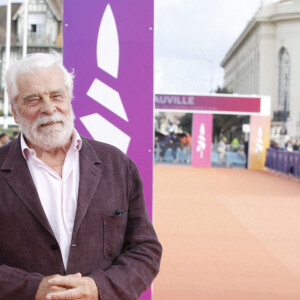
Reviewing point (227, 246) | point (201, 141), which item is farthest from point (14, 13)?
point (227, 246)

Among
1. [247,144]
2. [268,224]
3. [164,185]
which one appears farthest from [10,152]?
[247,144]

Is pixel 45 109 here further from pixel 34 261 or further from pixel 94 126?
pixel 94 126

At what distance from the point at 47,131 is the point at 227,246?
572cm

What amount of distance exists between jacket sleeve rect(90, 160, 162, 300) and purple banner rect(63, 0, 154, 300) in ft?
3.36

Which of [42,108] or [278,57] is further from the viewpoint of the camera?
[278,57]

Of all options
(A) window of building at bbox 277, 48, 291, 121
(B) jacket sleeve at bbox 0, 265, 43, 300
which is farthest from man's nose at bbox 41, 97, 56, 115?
(A) window of building at bbox 277, 48, 291, 121

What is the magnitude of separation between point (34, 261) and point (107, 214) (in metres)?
0.32

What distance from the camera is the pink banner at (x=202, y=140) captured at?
83.8ft

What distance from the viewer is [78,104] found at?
3.29 metres

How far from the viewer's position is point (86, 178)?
2.12 m

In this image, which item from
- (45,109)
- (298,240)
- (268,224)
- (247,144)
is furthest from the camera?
(247,144)

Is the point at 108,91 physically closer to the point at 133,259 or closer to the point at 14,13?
the point at 133,259

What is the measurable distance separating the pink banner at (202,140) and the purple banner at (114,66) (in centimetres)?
2223

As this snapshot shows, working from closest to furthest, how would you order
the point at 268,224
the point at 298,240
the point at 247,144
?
the point at 298,240, the point at 268,224, the point at 247,144
